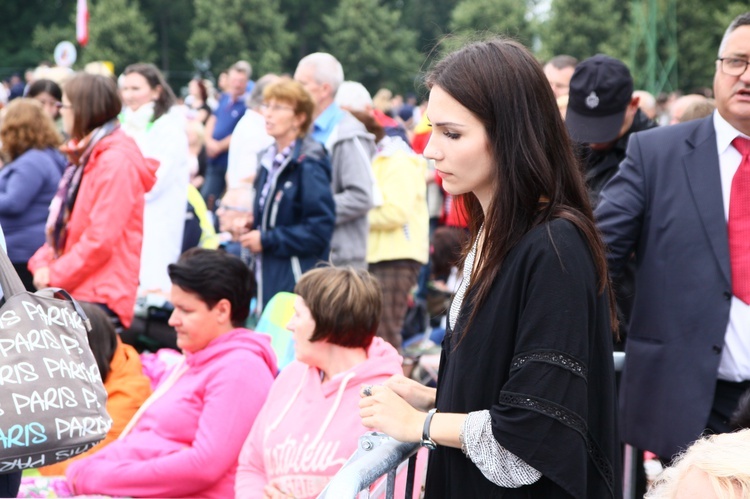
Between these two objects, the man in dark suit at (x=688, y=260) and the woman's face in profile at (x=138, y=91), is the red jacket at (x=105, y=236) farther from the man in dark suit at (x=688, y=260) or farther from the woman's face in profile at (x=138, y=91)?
the man in dark suit at (x=688, y=260)

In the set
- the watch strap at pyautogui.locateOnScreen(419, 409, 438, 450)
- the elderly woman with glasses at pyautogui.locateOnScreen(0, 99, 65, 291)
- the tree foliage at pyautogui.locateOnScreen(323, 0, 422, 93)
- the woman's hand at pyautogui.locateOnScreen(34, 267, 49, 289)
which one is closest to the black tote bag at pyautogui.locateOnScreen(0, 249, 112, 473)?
the watch strap at pyautogui.locateOnScreen(419, 409, 438, 450)

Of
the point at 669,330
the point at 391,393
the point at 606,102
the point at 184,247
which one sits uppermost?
the point at 606,102

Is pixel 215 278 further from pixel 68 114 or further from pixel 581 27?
pixel 581 27

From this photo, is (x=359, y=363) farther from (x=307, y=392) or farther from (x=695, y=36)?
(x=695, y=36)

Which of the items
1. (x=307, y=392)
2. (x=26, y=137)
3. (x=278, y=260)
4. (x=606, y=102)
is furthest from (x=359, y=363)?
(x=26, y=137)

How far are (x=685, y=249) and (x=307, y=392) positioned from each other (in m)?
1.44

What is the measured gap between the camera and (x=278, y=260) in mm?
5758

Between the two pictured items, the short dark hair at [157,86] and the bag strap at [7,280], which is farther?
the short dark hair at [157,86]

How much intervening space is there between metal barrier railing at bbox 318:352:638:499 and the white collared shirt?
4.38ft

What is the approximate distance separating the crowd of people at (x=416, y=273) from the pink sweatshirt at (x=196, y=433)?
10 millimetres

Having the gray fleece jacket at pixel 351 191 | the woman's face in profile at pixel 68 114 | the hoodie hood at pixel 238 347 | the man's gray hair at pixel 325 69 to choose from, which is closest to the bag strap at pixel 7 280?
the hoodie hood at pixel 238 347

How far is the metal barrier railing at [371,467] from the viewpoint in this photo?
6.36ft

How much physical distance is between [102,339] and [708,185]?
2.79 metres

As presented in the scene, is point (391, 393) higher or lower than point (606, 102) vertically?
lower
